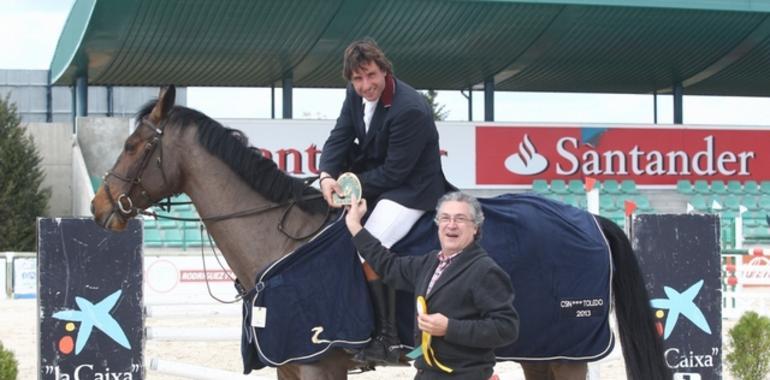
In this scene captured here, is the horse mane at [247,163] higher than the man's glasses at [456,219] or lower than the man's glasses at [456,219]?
higher

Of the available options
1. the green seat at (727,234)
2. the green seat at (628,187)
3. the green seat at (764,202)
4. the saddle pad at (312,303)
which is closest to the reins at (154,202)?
the saddle pad at (312,303)

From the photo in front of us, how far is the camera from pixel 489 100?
25.0 metres

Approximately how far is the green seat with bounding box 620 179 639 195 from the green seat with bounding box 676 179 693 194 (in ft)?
3.49

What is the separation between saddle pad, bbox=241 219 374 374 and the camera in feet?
14.2

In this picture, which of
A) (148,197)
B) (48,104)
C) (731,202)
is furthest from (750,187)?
(48,104)

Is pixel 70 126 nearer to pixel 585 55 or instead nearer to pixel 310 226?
pixel 585 55

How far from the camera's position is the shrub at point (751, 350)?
22.6ft

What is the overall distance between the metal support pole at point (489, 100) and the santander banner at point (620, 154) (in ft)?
5.52

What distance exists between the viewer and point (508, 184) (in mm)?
22719

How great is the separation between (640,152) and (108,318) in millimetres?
19208

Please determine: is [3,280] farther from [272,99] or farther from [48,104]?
[48,104]

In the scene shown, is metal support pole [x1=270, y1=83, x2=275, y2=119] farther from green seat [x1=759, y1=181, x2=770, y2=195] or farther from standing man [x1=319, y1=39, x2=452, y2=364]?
standing man [x1=319, y1=39, x2=452, y2=364]

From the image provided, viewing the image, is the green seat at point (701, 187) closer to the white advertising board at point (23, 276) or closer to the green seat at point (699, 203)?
the green seat at point (699, 203)

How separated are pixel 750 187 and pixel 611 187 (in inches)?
140
